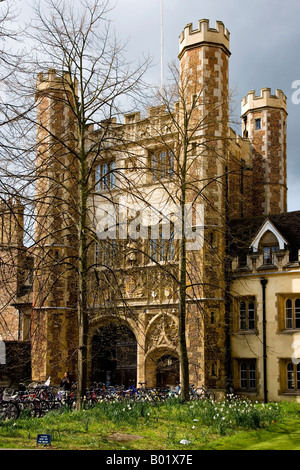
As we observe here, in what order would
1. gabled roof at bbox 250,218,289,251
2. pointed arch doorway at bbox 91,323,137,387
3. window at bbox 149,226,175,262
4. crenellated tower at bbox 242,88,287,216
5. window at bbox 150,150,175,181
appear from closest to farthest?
1. window at bbox 150,150,175,181
2. window at bbox 149,226,175,262
3. gabled roof at bbox 250,218,289,251
4. pointed arch doorway at bbox 91,323,137,387
5. crenellated tower at bbox 242,88,287,216

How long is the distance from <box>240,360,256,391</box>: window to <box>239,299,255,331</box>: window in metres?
1.22

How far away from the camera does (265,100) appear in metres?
27.2

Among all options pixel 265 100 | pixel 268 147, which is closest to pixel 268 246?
pixel 268 147

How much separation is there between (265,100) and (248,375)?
13134mm

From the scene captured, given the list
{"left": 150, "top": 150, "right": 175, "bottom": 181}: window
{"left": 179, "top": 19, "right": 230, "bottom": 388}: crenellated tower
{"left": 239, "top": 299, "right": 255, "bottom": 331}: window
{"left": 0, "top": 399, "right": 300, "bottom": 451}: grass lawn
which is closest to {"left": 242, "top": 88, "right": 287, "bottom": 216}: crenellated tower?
{"left": 179, "top": 19, "right": 230, "bottom": 388}: crenellated tower

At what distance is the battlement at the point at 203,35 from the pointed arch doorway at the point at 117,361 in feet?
36.1

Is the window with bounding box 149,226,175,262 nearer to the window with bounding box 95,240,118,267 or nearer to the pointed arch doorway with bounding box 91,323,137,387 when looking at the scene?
the window with bounding box 95,240,118,267

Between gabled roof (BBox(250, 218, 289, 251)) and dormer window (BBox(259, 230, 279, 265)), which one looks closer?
gabled roof (BBox(250, 218, 289, 251))

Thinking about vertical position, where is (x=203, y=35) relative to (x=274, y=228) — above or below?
above

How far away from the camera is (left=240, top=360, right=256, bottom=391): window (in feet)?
67.2

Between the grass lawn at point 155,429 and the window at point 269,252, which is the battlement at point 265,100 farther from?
the grass lawn at point 155,429

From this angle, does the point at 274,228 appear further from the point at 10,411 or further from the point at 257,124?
the point at 10,411

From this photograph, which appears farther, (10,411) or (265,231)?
(265,231)
